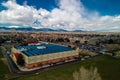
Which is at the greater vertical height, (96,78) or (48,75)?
(96,78)

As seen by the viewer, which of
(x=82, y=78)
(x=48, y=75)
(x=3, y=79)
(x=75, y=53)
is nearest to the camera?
(x=82, y=78)

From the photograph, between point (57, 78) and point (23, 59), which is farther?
point (23, 59)

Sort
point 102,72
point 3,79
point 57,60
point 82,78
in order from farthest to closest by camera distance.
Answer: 1. point 57,60
2. point 102,72
3. point 3,79
4. point 82,78

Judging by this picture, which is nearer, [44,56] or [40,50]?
[44,56]

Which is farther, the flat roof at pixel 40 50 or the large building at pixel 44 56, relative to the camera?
the flat roof at pixel 40 50

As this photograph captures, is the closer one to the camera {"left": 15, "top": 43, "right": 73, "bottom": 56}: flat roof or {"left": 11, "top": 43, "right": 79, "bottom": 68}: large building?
{"left": 11, "top": 43, "right": 79, "bottom": 68}: large building

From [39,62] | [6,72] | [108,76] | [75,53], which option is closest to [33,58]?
[39,62]

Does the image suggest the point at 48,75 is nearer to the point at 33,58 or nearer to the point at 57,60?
the point at 33,58

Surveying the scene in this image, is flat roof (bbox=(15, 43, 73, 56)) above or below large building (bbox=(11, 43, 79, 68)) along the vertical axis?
above

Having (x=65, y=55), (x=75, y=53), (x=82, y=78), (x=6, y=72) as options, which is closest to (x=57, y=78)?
(x=82, y=78)

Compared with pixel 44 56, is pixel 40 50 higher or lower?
higher

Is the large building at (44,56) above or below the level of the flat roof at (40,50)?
below
